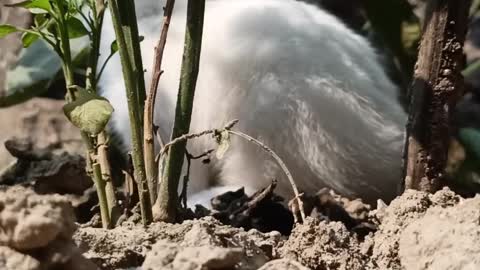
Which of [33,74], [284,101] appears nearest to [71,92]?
[284,101]

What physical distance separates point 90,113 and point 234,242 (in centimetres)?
22

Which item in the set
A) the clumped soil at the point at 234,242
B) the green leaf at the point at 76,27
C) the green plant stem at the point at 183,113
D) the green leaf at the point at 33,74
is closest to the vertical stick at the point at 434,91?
the clumped soil at the point at 234,242

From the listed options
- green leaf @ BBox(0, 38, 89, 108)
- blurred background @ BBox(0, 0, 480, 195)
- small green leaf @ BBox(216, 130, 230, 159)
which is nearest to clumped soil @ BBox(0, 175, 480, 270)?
small green leaf @ BBox(216, 130, 230, 159)

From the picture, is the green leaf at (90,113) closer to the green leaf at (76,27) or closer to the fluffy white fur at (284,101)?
the green leaf at (76,27)

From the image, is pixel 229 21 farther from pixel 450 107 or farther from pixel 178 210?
pixel 178 210

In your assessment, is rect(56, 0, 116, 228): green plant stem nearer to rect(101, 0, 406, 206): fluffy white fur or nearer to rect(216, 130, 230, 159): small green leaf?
rect(216, 130, 230, 159): small green leaf

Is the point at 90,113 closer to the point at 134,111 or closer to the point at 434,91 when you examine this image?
the point at 134,111

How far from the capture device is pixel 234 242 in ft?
2.91

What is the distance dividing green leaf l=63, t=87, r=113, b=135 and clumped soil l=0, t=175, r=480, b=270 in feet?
0.38

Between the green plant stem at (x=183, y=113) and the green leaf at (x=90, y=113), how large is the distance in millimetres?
163

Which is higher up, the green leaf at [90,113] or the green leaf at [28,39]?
the green leaf at [28,39]

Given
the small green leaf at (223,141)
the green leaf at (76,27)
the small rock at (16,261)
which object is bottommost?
the small rock at (16,261)

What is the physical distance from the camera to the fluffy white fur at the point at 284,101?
1.73 meters

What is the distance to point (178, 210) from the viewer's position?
1129mm
